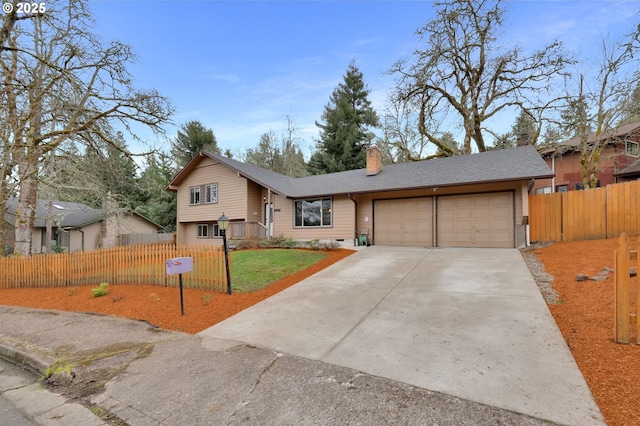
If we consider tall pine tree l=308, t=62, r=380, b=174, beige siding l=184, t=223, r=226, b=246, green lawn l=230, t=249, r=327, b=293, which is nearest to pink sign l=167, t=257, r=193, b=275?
green lawn l=230, t=249, r=327, b=293

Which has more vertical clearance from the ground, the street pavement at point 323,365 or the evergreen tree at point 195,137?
the evergreen tree at point 195,137

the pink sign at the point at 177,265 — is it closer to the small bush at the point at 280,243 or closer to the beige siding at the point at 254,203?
the small bush at the point at 280,243

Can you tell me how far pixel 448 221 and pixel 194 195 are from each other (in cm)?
1553

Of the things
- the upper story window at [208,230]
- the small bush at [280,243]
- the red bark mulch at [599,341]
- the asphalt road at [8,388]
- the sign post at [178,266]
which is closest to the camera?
the red bark mulch at [599,341]

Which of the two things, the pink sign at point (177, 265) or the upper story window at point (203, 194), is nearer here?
the pink sign at point (177, 265)

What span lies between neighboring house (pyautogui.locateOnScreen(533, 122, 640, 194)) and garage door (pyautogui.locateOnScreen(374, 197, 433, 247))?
9769 millimetres

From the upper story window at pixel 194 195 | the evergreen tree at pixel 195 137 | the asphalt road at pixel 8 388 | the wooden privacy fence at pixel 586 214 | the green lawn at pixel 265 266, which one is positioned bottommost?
the asphalt road at pixel 8 388

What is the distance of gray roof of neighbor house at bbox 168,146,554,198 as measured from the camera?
11.7 m

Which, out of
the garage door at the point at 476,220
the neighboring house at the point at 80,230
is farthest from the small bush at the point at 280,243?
the neighboring house at the point at 80,230

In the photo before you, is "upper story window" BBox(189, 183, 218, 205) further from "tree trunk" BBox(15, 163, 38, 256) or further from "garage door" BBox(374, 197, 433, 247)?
"garage door" BBox(374, 197, 433, 247)

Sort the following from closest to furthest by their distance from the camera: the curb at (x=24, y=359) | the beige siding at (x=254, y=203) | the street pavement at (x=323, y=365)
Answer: the street pavement at (x=323, y=365) < the curb at (x=24, y=359) < the beige siding at (x=254, y=203)

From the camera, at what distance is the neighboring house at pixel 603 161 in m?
19.1

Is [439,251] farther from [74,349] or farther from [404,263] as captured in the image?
[74,349]

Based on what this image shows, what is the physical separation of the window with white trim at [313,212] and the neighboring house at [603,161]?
13.2 m
